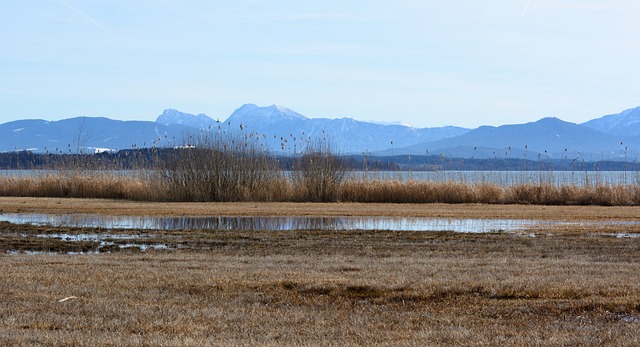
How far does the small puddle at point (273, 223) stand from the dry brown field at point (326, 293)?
459cm

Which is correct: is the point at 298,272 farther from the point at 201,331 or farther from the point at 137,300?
the point at 201,331

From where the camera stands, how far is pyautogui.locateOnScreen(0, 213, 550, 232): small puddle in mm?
24594

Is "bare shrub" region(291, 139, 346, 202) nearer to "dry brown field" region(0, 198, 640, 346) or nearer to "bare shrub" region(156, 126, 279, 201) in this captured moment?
"bare shrub" region(156, 126, 279, 201)

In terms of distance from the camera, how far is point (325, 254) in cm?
1691

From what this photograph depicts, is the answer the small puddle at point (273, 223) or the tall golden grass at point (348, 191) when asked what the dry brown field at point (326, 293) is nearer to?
the small puddle at point (273, 223)

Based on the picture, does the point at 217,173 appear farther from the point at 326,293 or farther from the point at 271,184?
the point at 326,293

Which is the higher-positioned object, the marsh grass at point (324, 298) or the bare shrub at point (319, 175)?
the bare shrub at point (319, 175)

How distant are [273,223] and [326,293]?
596 inches

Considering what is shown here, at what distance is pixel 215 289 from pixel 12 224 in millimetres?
14801

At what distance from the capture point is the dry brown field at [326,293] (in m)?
8.91

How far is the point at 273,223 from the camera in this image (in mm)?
26812

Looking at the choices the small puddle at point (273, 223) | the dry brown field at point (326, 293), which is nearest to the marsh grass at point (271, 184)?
the small puddle at point (273, 223)

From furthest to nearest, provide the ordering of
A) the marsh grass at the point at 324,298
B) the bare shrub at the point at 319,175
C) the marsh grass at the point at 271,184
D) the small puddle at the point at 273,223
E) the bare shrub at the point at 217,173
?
1. the bare shrub at the point at 217,173
2. the bare shrub at the point at 319,175
3. the marsh grass at the point at 271,184
4. the small puddle at the point at 273,223
5. the marsh grass at the point at 324,298

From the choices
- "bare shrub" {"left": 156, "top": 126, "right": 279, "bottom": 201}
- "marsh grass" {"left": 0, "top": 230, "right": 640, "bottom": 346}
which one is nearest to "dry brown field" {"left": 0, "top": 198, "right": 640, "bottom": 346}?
"marsh grass" {"left": 0, "top": 230, "right": 640, "bottom": 346}
